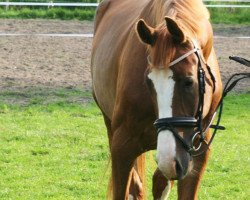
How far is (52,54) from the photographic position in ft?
39.7

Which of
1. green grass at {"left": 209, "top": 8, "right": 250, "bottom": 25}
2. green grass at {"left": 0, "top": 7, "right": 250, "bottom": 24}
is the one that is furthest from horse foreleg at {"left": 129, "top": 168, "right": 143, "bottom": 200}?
green grass at {"left": 209, "top": 8, "right": 250, "bottom": 25}

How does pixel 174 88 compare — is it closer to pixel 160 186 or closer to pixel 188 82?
pixel 188 82

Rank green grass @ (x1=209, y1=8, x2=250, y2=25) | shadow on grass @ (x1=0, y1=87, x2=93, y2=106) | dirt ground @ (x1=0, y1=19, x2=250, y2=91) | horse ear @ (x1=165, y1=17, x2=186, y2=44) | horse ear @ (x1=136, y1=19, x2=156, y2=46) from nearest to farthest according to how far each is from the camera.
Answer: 1. horse ear @ (x1=165, y1=17, x2=186, y2=44)
2. horse ear @ (x1=136, y1=19, x2=156, y2=46)
3. shadow on grass @ (x1=0, y1=87, x2=93, y2=106)
4. dirt ground @ (x1=0, y1=19, x2=250, y2=91)
5. green grass @ (x1=209, y1=8, x2=250, y2=25)

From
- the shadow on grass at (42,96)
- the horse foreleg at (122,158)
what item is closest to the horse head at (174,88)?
the horse foreleg at (122,158)

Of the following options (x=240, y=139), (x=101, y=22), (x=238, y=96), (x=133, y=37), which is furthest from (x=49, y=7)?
(x=133, y=37)

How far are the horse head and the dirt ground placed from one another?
6502mm

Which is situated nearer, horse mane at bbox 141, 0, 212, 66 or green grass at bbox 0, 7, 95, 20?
horse mane at bbox 141, 0, 212, 66

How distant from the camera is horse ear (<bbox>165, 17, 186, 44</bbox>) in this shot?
334cm

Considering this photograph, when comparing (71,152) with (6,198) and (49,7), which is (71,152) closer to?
(6,198)

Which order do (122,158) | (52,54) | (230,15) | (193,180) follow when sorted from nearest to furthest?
(122,158) < (193,180) < (52,54) < (230,15)

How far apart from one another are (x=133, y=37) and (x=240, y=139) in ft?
12.4

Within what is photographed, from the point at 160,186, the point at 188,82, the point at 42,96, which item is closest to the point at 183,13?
the point at 188,82

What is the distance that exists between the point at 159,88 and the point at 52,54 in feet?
29.1

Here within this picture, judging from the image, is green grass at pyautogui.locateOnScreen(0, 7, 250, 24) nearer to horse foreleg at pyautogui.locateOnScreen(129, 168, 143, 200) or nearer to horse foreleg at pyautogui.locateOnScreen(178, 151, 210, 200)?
horse foreleg at pyautogui.locateOnScreen(129, 168, 143, 200)
